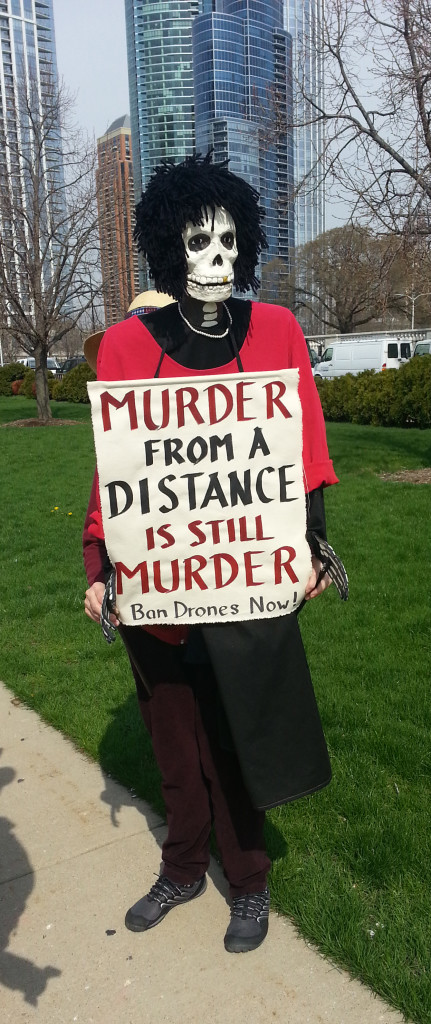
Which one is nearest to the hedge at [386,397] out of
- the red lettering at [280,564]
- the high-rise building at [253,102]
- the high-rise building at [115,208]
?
the high-rise building at [253,102]

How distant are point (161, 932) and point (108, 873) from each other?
0.37m

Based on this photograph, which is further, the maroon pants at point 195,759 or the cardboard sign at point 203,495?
the maroon pants at point 195,759

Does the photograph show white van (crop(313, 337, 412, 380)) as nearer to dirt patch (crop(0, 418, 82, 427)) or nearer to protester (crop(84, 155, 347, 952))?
dirt patch (crop(0, 418, 82, 427))

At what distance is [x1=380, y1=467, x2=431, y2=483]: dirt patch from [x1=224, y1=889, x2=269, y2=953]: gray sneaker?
8003 mm

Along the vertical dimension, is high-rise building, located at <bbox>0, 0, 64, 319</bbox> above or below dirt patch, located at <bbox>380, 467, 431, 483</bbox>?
above

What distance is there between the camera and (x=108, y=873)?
2.76 meters

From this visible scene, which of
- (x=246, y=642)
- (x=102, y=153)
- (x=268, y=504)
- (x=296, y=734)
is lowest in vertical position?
(x=296, y=734)

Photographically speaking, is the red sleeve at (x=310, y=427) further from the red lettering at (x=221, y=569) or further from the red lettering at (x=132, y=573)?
the red lettering at (x=132, y=573)

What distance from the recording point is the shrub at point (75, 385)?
87.5ft

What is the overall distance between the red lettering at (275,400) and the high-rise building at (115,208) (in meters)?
18.6

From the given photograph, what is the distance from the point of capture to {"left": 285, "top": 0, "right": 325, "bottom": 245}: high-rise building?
36.6 ft

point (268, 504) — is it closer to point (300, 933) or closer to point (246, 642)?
point (246, 642)

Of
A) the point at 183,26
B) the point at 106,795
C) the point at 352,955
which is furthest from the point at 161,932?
the point at 183,26

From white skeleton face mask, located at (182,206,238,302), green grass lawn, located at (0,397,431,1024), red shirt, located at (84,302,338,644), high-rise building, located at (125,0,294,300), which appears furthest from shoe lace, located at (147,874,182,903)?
high-rise building, located at (125,0,294,300)
